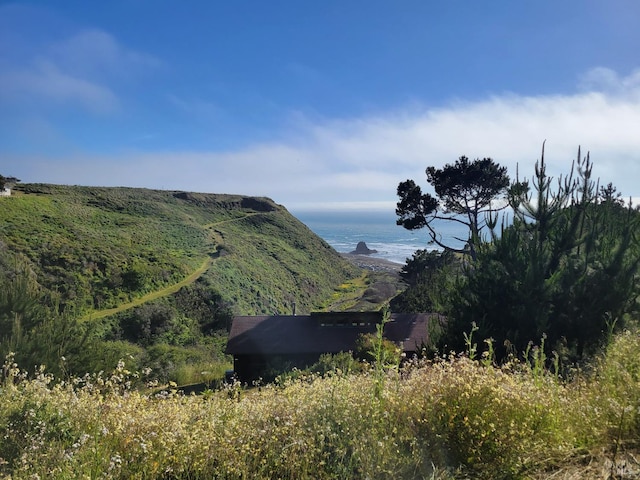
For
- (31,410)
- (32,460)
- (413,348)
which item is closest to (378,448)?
(32,460)

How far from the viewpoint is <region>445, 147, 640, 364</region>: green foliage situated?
347 inches

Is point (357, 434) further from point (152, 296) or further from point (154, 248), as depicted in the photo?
point (154, 248)

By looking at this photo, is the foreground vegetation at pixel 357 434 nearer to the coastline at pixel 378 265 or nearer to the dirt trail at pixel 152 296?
the dirt trail at pixel 152 296

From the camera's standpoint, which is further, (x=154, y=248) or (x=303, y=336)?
(x=154, y=248)

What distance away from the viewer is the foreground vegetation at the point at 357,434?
9.33ft

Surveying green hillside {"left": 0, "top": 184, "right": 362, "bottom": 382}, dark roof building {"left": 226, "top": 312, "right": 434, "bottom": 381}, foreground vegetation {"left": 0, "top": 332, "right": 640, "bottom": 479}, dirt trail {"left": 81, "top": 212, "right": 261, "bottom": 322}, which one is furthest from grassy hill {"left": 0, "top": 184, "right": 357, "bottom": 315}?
foreground vegetation {"left": 0, "top": 332, "right": 640, "bottom": 479}

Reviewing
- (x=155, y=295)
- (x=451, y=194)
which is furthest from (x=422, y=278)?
(x=155, y=295)

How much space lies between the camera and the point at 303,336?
17.0m

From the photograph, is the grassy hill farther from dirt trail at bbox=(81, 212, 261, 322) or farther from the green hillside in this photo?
dirt trail at bbox=(81, 212, 261, 322)

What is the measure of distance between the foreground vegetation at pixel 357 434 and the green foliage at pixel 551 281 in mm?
5371

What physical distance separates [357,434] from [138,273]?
3555cm

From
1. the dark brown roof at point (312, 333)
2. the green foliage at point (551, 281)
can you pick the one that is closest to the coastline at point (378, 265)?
the dark brown roof at point (312, 333)

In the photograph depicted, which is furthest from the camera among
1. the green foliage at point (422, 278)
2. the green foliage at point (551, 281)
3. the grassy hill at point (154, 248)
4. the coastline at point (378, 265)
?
the coastline at point (378, 265)

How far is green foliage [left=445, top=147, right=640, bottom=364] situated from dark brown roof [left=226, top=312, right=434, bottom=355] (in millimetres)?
6258
